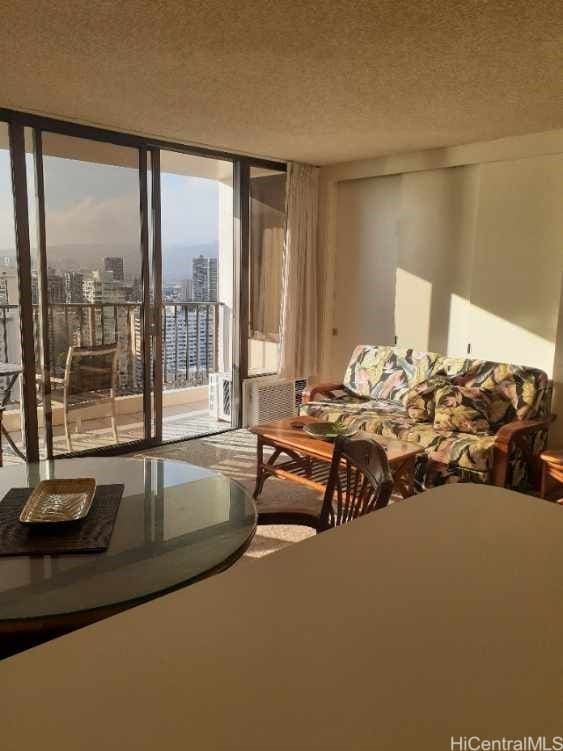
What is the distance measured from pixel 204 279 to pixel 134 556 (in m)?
4.99

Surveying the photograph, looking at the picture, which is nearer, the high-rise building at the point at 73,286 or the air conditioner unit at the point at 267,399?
the high-rise building at the point at 73,286

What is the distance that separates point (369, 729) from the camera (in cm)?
56

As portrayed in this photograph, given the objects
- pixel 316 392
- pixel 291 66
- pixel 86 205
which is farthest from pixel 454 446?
pixel 86 205

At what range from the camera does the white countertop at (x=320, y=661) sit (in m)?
0.56

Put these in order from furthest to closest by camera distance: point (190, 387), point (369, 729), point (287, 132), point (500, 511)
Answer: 1. point (190, 387)
2. point (287, 132)
3. point (500, 511)
4. point (369, 729)

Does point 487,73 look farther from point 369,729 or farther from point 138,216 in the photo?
point 369,729

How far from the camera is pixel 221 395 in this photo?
223 inches

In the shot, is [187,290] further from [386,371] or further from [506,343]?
[506,343]

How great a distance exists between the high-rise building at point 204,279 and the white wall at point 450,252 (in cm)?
126

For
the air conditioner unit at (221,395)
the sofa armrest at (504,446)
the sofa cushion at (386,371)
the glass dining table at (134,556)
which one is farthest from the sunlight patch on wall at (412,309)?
the glass dining table at (134,556)

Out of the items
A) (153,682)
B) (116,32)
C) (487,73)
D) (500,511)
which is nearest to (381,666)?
(153,682)

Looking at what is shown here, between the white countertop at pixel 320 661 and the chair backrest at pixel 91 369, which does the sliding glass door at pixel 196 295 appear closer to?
the chair backrest at pixel 91 369

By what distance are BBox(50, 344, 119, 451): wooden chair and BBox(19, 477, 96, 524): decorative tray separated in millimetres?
2461

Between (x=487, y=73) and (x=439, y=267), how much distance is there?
1.98 metres
